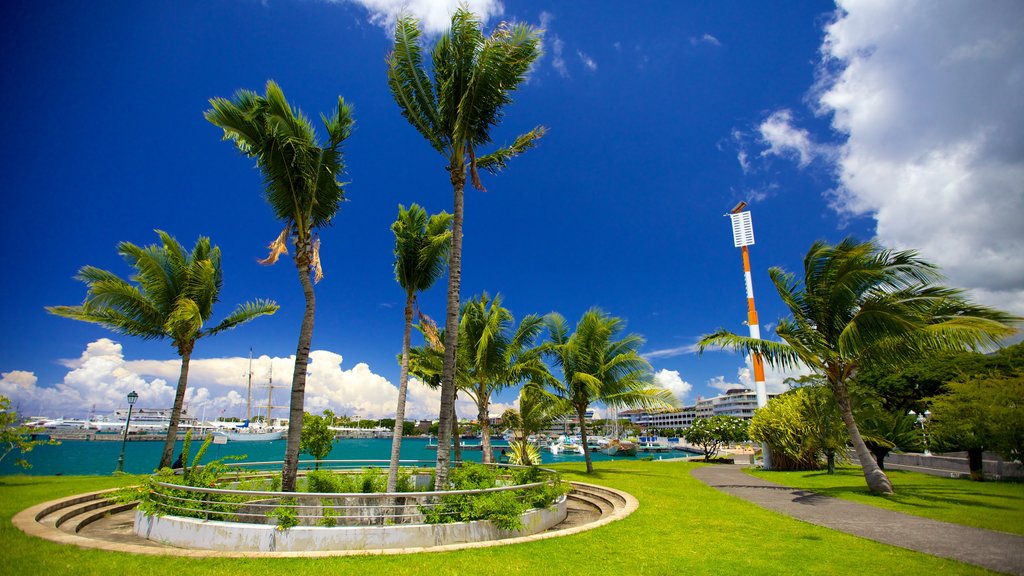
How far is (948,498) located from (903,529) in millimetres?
4209

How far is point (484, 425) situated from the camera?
62.4 feet

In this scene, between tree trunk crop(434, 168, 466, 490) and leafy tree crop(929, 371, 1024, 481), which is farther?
tree trunk crop(434, 168, 466, 490)

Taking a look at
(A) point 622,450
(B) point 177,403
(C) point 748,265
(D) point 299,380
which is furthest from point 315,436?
(A) point 622,450

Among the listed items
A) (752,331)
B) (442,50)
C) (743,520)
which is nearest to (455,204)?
(442,50)

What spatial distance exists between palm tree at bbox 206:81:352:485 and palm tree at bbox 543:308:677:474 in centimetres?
1284

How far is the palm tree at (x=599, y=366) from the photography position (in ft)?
68.3

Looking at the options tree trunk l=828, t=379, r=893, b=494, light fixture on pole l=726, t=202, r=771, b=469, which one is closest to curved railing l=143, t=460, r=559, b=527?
tree trunk l=828, t=379, r=893, b=494

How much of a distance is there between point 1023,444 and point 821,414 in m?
13.8

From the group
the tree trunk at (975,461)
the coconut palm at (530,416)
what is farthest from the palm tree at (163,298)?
the tree trunk at (975,461)

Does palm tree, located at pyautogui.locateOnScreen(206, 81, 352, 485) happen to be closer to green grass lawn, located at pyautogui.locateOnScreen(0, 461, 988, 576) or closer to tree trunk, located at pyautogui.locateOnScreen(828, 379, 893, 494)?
green grass lawn, located at pyautogui.locateOnScreen(0, 461, 988, 576)

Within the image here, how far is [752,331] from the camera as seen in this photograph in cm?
4128

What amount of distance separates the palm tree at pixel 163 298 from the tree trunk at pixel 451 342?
10.7 metres

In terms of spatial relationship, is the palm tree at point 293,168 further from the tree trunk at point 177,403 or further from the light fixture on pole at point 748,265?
the light fixture on pole at point 748,265

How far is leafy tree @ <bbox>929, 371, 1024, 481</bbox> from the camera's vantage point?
8461 mm
